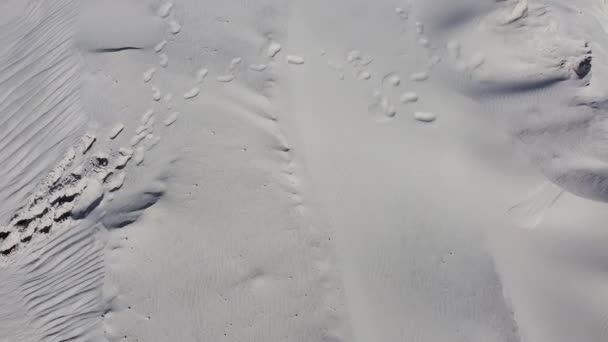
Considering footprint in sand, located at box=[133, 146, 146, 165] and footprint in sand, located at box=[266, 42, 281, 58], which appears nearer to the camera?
footprint in sand, located at box=[133, 146, 146, 165]

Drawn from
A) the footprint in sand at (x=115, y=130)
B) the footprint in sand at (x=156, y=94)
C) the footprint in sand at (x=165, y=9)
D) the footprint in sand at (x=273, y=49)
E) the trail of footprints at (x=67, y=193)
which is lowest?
the trail of footprints at (x=67, y=193)

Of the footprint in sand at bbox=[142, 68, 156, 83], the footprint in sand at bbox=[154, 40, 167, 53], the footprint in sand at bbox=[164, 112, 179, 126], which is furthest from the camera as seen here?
the footprint in sand at bbox=[154, 40, 167, 53]

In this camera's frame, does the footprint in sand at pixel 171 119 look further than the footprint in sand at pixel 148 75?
No

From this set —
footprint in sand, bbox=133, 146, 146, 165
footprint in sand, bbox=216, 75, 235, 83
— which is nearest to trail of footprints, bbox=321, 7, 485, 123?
footprint in sand, bbox=216, 75, 235, 83

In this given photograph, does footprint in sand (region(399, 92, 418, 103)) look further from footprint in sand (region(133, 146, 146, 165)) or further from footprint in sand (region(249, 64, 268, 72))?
footprint in sand (region(133, 146, 146, 165))

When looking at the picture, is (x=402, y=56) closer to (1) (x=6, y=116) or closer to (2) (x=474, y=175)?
(2) (x=474, y=175)

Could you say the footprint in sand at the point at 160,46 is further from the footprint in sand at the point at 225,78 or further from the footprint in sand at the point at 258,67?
the footprint in sand at the point at 258,67

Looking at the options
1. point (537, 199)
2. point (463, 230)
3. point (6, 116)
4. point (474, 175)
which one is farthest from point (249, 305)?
point (6, 116)

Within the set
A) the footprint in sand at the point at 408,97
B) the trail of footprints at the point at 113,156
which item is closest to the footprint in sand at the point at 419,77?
the trail of footprints at the point at 113,156

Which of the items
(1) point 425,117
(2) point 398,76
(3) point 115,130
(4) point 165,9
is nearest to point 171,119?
(3) point 115,130
